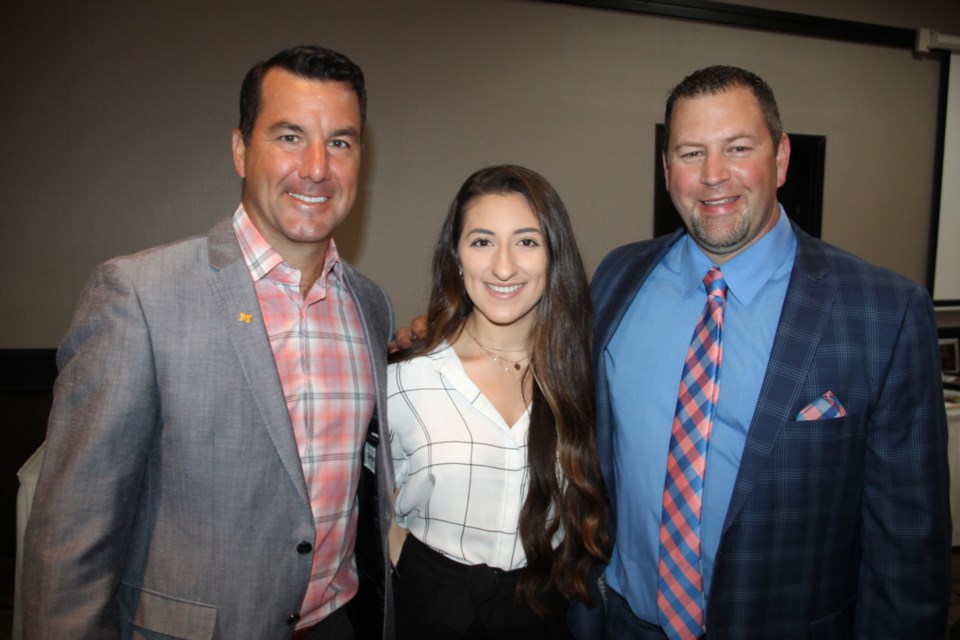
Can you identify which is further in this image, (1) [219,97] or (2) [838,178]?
(2) [838,178]

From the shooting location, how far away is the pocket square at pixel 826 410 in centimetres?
133

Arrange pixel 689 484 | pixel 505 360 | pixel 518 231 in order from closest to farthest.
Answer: pixel 689 484 → pixel 518 231 → pixel 505 360

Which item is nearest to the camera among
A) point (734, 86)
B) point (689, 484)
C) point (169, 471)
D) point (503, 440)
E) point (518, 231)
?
point (169, 471)

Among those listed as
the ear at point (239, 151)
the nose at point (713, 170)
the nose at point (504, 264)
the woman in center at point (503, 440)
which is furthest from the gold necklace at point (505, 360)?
the ear at point (239, 151)

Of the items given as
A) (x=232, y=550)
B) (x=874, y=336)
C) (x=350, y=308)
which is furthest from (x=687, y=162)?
(x=232, y=550)

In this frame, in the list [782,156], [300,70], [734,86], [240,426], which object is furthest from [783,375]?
[300,70]

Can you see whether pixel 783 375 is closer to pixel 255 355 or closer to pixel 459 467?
pixel 459 467

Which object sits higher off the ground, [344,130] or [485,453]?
[344,130]

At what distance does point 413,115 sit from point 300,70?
8.28 feet

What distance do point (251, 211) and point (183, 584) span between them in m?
0.92

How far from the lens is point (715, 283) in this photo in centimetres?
152

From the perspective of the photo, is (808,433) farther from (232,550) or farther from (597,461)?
(232,550)

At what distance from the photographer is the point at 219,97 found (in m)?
3.54

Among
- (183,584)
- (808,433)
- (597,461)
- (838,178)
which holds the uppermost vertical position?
(838,178)
